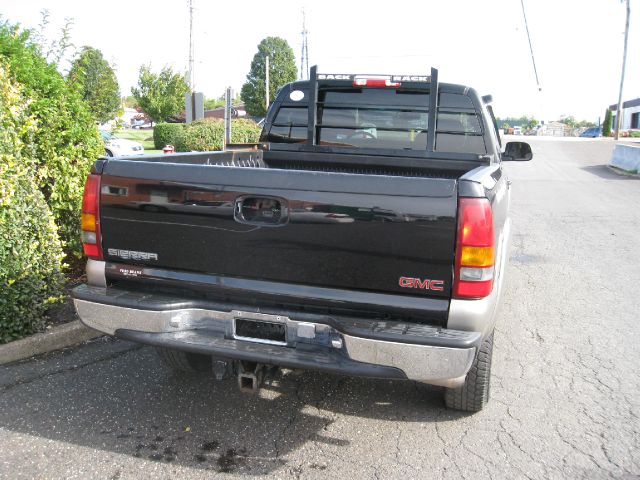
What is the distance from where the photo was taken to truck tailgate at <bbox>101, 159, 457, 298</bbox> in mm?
2625

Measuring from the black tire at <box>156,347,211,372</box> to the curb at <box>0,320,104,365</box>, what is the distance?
0.76 metres

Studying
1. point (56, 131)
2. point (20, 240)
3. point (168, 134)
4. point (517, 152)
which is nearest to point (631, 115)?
point (168, 134)

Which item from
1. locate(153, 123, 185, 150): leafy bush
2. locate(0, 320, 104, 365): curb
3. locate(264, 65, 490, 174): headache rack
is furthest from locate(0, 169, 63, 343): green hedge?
locate(153, 123, 185, 150): leafy bush

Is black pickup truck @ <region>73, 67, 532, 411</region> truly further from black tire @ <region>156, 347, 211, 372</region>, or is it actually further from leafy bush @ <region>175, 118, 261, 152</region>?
leafy bush @ <region>175, 118, 261, 152</region>

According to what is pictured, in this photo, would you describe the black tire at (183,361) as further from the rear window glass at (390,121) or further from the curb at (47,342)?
the rear window glass at (390,121)

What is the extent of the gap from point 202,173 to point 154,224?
41 centimetres

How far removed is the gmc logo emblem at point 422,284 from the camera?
264cm

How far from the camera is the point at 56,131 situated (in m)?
5.26

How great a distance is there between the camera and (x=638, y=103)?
7119cm

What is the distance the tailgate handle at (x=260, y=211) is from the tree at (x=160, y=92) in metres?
39.3

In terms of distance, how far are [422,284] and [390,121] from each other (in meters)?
2.44

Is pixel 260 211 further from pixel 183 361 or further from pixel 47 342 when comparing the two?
pixel 47 342

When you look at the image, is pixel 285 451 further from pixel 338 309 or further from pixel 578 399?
pixel 578 399

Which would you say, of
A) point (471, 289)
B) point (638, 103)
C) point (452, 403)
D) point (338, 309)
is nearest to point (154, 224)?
point (338, 309)
